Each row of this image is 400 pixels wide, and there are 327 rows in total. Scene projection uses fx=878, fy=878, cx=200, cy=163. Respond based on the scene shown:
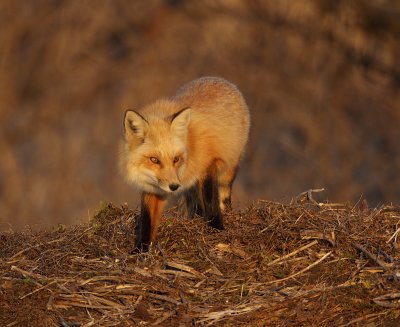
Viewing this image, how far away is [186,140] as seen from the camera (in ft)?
24.0

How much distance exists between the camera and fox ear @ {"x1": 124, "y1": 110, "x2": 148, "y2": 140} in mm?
7035

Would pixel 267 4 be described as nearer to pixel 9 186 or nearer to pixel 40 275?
pixel 9 186

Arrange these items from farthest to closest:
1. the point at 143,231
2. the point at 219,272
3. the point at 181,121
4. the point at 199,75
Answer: the point at 199,75
the point at 181,121
the point at 143,231
the point at 219,272

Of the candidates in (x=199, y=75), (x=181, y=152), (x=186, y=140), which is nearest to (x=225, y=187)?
(x=186, y=140)

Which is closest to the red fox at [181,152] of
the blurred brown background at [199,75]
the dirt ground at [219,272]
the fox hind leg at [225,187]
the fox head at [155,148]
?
the fox head at [155,148]

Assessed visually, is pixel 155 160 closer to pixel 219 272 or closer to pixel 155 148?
pixel 155 148

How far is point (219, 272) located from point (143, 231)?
3.57 ft

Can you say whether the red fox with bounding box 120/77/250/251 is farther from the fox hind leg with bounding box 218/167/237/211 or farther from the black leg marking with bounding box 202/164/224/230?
the fox hind leg with bounding box 218/167/237/211

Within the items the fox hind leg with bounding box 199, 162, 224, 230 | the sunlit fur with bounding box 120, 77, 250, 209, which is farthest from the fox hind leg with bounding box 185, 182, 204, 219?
the sunlit fur with bounding box 120, 77, 250, 209

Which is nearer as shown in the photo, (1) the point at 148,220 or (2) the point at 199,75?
(1) the point at 148,220

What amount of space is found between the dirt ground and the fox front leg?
0.27 feet

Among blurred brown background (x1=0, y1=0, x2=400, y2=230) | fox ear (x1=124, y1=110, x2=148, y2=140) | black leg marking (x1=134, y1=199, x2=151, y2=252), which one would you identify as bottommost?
blurred brown background (x1=0, y1=0, x2=400, y2=230)

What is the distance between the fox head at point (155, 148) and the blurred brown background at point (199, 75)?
720 cm

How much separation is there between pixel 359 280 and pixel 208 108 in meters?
2.76
